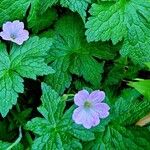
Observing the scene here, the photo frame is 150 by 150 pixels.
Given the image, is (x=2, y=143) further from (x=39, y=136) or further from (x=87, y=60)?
(x=87, y=60)

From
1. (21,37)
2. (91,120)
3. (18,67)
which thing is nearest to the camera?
(91,120)

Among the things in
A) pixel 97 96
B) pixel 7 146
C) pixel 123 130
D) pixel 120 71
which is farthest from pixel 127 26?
pixel 7 146

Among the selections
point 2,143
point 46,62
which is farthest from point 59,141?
point 46,62

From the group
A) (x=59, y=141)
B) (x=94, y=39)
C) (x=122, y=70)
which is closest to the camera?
(x=59, y=141)

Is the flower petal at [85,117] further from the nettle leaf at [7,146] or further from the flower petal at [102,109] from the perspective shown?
the nettle leaf at [7,146]

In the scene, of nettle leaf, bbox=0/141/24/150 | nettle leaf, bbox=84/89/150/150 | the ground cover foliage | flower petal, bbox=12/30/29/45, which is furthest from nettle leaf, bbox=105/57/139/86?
nettle leaf, bbox=0/141/24/150

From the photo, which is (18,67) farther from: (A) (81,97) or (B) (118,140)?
(B) (118,140)

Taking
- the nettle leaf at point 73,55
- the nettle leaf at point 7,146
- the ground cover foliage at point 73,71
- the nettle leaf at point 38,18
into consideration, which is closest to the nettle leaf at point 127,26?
the ground cover foliage at point 73,71
